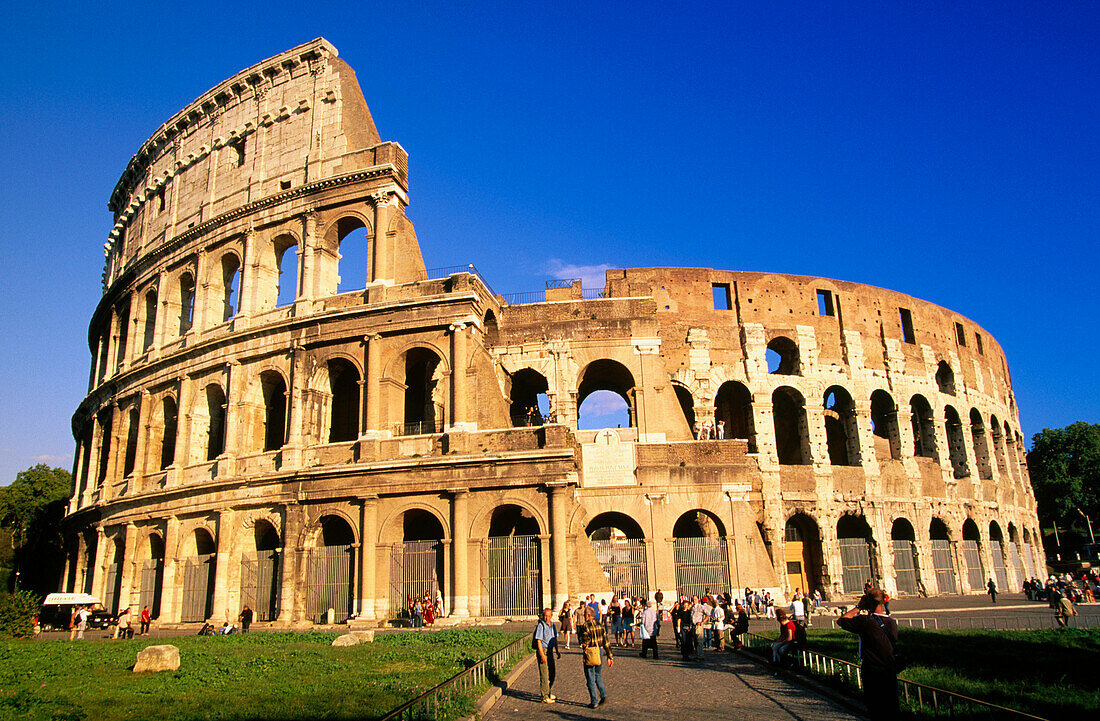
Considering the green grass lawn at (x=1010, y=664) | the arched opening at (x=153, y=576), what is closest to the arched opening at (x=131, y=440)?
the arched opening at (x=153, y=576)

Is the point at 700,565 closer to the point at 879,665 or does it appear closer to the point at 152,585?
the point at 879,665

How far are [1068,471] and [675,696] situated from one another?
1992 inches

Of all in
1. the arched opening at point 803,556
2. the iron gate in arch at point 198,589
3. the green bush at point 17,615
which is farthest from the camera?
the arched opening at point 803,556

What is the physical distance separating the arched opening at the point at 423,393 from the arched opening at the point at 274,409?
420cm

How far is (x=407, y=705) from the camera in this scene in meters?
A: 7.02

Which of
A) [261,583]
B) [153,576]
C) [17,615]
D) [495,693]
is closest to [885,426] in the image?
[261,583]

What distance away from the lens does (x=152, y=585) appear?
25.7 m

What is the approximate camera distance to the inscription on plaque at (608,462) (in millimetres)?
24266

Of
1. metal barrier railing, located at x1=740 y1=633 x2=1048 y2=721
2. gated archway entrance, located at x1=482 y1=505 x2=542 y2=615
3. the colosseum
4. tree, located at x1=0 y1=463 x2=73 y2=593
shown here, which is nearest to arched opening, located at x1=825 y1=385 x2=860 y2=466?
the colosseum

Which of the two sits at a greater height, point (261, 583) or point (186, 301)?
point (186, 301)

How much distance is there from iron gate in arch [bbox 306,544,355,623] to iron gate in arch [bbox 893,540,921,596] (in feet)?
66.1

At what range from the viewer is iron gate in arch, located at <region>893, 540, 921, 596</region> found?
28.9 meters

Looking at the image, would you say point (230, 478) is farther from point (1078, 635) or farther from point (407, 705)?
point (1078, 635)

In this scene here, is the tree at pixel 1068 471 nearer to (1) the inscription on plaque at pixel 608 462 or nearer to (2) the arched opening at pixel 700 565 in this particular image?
(2) the arched opening at pixel 700 565
